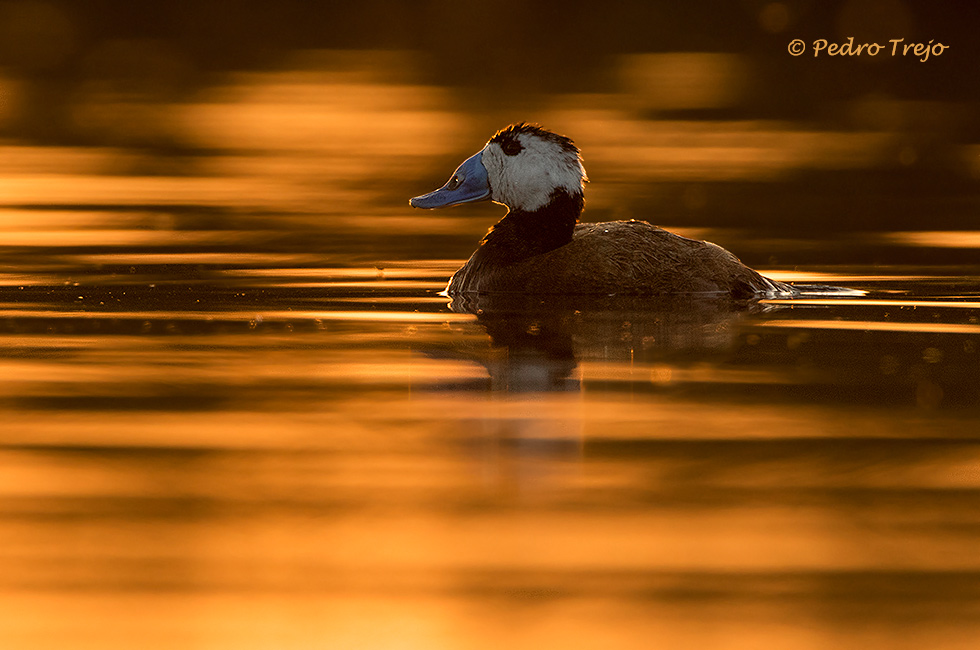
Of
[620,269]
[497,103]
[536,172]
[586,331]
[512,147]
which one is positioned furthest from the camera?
[497,103]

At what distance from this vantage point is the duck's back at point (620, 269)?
11695mm

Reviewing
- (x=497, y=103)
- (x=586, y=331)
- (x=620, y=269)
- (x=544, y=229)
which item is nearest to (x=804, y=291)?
(x=620, y=269)

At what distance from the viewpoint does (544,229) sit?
12109 millimetres

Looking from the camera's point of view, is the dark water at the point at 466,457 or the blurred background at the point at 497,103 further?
the blurred background at the point at 497,103

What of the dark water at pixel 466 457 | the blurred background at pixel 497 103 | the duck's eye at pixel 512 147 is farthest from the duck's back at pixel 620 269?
the blurred background at pixel 497 103

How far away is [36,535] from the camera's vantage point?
18.7 feet

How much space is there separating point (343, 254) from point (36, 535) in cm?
812

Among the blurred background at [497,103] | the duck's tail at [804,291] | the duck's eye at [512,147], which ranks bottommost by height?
the duck's tail at [804,291]

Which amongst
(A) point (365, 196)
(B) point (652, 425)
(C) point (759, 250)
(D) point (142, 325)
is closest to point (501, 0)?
(A) point (365, 196)

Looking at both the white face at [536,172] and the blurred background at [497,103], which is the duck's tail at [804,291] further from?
the blurred background at [497,103]

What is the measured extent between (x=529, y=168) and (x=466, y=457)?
5722 mm

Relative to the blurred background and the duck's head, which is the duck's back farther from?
the blurred background

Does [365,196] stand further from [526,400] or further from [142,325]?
[526,400]

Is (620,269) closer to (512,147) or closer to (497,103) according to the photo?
(512,147)
